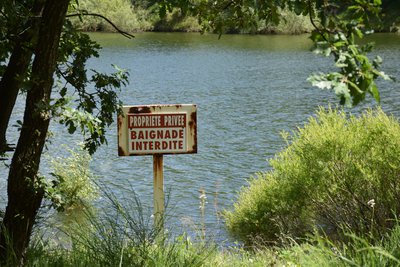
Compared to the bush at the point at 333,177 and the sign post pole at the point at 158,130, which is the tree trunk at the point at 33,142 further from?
the bush at the point at 333,177

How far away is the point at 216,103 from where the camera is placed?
66.7 feet

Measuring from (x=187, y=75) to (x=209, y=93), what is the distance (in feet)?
14.3

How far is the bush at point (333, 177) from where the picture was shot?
7.21 m

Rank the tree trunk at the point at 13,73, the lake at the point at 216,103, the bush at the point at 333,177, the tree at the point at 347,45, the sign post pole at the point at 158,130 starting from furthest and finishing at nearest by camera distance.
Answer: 1. the lake at the point at 216,103
2. the bush at the point at 333,177
3. the sign post pole at the point at 158,130
4. the tree trunk at the point at 13,73
5. the tree at the point at 347,45

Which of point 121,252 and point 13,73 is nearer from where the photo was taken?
point 121,252

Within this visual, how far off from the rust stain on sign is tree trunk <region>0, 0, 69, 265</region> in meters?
1.87

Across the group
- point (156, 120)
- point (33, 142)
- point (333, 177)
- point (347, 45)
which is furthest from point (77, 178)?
point (347, 45)

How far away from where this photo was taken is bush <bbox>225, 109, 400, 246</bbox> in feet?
23.7

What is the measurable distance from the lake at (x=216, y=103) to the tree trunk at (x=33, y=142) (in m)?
1.04

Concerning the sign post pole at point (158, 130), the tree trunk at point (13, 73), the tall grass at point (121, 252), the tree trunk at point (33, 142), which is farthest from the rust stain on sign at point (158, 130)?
the tree trunk at point (33, 142)

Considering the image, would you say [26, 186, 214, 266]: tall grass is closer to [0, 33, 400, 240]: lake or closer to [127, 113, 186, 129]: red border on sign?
[0, 33, 400, 240]: lake

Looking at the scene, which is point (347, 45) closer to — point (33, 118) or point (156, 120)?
point (33, 118)

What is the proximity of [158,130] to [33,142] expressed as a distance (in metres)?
2.02

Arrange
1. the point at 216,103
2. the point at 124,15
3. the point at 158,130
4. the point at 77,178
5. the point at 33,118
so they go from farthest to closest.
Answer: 1. the point at 124,15
2. the point at 216,103
3. the point at 77,178
4. the point at 158,130
5. the point at 33,118
